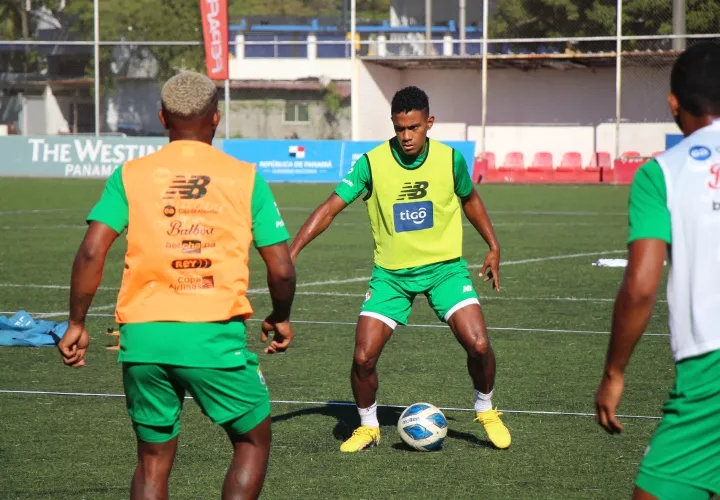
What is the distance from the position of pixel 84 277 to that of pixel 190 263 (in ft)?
1.39

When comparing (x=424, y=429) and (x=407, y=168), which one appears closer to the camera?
(x=424, y=429)

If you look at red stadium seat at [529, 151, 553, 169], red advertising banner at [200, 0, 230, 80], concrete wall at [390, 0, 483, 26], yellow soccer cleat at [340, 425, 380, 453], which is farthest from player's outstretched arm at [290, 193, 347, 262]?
concrete wall at [390, 0, 483, 26]

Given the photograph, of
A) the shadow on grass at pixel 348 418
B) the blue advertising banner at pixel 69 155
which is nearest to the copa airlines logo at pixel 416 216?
the shadow on grass at pixel 348 418

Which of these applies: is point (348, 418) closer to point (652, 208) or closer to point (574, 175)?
point (652, 208)

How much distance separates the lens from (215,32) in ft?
119

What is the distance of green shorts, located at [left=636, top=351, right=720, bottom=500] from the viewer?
3.69 m

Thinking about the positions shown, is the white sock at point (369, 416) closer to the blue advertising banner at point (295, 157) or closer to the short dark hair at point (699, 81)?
the short dark hair at point (699, 81)

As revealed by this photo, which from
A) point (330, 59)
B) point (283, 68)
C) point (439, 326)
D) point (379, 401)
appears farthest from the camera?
point (330, 59)

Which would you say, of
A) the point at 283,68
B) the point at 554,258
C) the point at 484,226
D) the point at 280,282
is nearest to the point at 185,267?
the point at 280,282

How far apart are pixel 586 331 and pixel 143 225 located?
23.5ft

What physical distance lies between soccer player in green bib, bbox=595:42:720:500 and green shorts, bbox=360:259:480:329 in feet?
10.3

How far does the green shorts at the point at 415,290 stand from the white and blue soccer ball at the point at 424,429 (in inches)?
21.3

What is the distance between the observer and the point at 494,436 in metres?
6.78

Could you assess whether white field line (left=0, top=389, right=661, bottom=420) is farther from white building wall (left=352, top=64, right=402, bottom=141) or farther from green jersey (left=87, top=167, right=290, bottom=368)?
white building wall (left=352, top=64, right=402, bottom=141)
